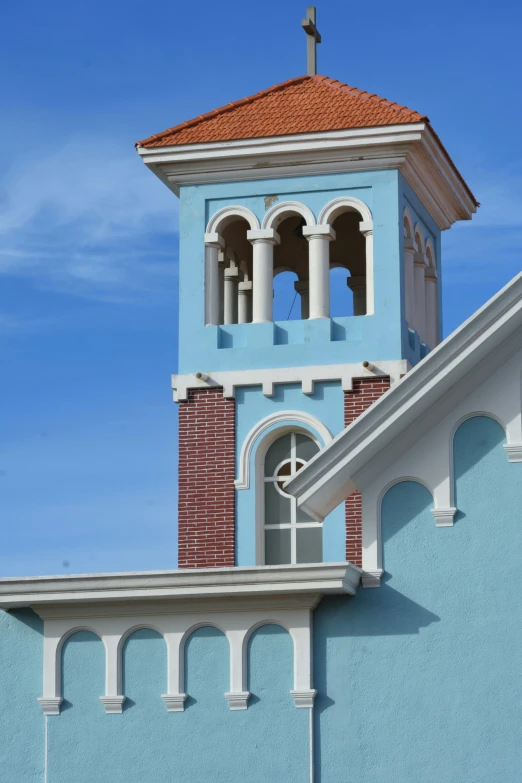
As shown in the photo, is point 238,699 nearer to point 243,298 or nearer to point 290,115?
point 290,115

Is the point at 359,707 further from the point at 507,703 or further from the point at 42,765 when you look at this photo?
the point at 42,765

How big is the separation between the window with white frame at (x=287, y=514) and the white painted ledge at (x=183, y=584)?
7600 mm

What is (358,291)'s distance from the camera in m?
30.2

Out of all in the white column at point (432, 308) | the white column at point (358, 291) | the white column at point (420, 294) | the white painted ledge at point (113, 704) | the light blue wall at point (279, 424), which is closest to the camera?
the white painted ledge at point (113, 704)

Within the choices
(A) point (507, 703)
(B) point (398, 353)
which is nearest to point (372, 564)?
(A) point (507, 703)

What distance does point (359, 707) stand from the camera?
704 inches

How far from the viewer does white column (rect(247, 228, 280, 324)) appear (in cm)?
2739

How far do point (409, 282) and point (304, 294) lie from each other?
2.49 meters

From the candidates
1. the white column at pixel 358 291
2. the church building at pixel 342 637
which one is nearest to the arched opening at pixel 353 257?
the white column at pixel 358 291

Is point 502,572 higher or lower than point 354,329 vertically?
lower

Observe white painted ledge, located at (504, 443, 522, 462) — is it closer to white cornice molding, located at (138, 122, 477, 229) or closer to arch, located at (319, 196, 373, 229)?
white cornice molding, located at (138, 122, 477, 229)

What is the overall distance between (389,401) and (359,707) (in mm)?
2932

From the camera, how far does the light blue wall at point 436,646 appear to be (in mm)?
17500

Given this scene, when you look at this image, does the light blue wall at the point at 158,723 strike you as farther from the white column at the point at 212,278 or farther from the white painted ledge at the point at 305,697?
the white column at the point at 212,278
